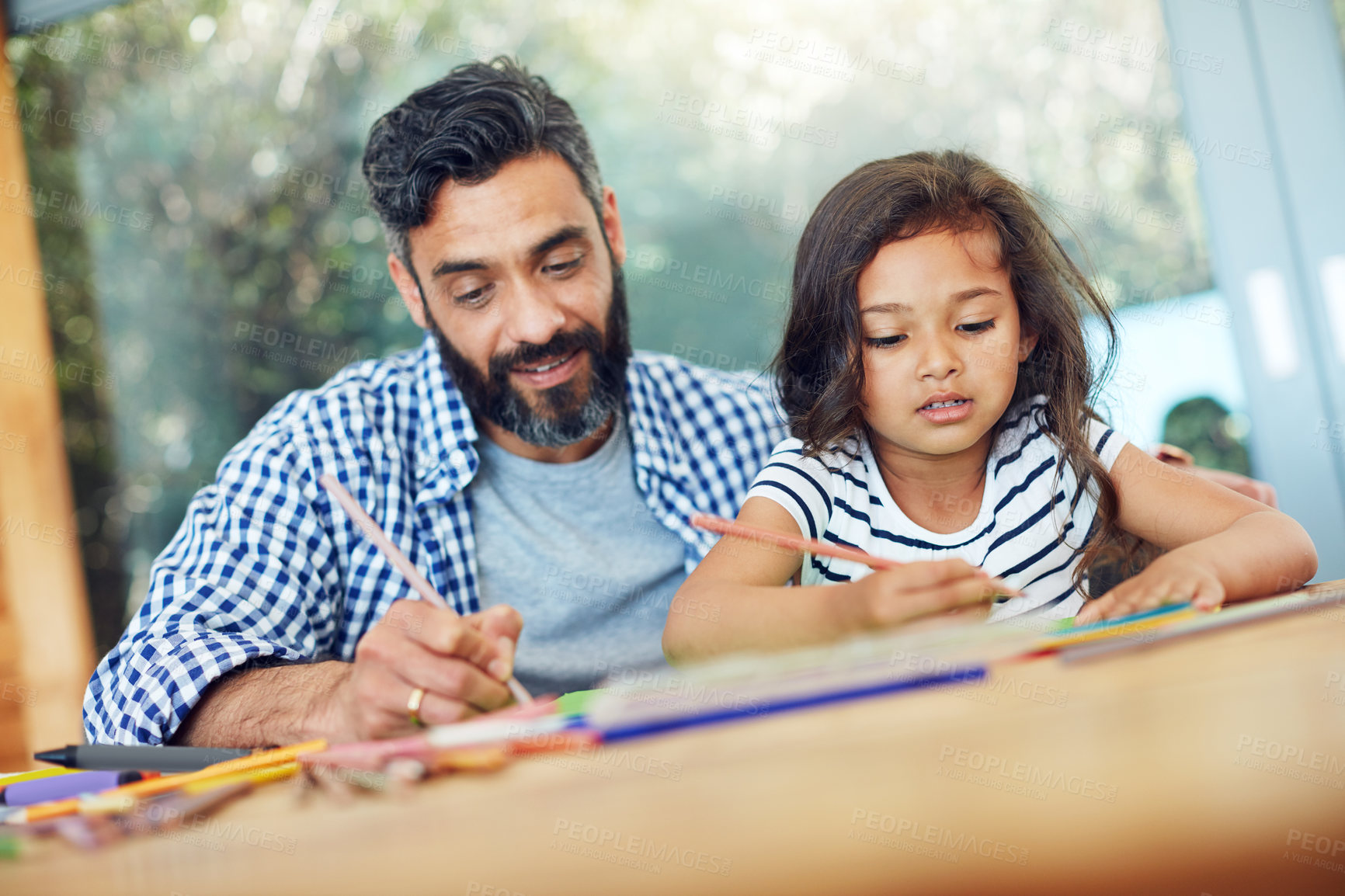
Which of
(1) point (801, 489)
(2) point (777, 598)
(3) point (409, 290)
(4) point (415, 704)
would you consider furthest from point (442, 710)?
(3) point (409, 290)

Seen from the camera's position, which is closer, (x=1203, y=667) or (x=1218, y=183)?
(x=1203, y=667)

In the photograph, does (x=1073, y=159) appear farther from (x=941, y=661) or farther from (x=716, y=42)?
(x=941, y=661)

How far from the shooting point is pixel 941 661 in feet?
1.63

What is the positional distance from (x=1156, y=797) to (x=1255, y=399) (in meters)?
1.90

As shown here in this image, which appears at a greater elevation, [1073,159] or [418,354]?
Answer: [1073,159]

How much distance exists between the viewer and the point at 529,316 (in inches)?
52.6

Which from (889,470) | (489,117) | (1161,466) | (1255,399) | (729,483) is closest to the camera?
(1161,466)

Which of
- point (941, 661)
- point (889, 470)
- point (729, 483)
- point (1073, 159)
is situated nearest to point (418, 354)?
point (729, 483)

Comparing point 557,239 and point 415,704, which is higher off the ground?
point 557,239

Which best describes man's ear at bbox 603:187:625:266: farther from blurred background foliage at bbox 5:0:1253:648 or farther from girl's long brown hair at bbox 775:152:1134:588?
blurred background foliage at bbox 5:0:1253:648

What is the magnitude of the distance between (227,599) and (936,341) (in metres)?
0.88

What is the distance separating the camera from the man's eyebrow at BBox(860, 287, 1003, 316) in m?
1.02

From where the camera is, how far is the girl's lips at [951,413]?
3.35ft

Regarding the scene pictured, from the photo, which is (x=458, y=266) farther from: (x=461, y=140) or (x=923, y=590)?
(x=923, y=590)
